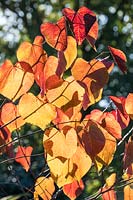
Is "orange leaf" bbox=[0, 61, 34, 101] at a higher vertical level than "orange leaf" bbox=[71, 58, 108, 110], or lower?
higher

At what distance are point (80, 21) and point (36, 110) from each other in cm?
17

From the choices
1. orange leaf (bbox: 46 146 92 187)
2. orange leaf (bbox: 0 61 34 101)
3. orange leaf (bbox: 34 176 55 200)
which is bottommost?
orange leaf (bbox: 34 176 55 200)

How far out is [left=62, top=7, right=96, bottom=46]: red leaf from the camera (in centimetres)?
85

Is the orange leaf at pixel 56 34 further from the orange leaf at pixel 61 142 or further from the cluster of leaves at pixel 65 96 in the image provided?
the orange leaf at pixel 61 142

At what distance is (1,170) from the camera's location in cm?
524

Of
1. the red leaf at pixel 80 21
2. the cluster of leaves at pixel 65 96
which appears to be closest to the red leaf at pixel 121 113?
the cluster of leaves at pixel 65 96

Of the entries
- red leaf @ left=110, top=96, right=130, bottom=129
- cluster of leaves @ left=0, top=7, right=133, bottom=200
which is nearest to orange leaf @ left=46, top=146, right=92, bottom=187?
cluster of leaves @ left=0, top=7, right=133, bottom=200

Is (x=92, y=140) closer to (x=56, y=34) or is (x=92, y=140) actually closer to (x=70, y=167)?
(x=70, y=167)

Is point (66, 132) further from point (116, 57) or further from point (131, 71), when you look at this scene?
point (131, 71)

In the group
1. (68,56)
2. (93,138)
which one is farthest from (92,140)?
(68,56)

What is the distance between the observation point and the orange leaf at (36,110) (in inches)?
32.5

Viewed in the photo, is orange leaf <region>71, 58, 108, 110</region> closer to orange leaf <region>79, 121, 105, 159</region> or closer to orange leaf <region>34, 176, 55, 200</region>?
orange leaf <region>79, 121, 105, 159</region>

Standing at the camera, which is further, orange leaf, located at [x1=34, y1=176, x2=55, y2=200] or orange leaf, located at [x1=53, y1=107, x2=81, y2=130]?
orange leaf, located at [x1=34, y1=176, x2=55, y2=200]

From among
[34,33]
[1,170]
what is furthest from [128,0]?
[1,170]
